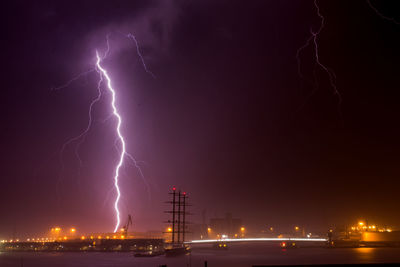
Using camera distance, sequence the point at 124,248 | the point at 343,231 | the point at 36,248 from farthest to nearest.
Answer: the point at 343,231
the point at 36,248
the point at 124,248

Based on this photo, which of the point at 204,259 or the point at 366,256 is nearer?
the point at 204,259

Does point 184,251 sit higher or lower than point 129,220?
lower

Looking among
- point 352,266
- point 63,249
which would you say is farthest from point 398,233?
point 352,266

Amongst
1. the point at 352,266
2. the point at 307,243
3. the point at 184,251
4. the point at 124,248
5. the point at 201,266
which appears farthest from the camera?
the point at 307,243

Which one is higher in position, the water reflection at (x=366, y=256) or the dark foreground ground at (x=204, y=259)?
the water reflection at (x=366, y=256)

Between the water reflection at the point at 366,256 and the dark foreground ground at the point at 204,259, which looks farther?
the water reflection at the point at 366,256

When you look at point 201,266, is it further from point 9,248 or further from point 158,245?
point 9,248

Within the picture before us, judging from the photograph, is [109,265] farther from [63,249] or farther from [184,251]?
[63,249]

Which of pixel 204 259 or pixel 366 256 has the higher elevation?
pixel 366 256

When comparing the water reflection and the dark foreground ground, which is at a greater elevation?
the water reflection

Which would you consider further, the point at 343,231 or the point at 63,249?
the point at 343,231

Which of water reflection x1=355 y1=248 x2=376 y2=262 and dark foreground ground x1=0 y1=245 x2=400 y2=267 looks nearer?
dark foreground ground x1=0 y1=245 x2=400 y2=267
